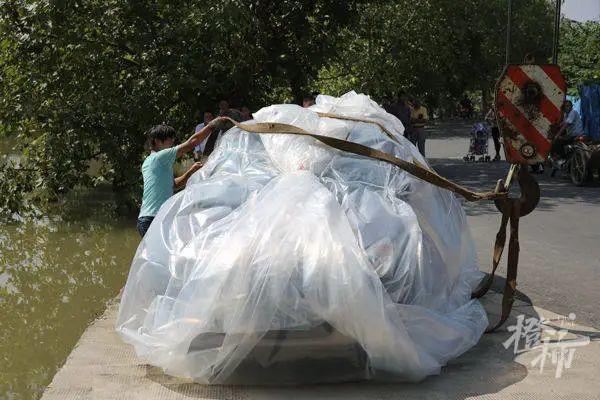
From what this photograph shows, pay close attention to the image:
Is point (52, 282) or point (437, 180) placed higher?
Answer: point (437, 180)

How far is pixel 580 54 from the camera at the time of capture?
77.0 ft

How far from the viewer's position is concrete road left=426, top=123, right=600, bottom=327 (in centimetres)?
767

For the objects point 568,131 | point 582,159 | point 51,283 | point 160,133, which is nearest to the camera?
point 160,133

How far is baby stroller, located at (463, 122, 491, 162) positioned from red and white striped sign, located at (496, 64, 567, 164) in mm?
13926

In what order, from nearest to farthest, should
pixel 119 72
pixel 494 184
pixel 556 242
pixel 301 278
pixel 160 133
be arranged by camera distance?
pixel 301 278
pixel 160 133
pixel 556 242
pixel 119 72
pixel 494 184

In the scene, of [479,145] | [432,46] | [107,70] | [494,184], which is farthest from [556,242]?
[432,46]

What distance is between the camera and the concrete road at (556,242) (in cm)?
767

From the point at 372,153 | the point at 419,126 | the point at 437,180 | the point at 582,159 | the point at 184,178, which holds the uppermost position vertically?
the point at 372,153

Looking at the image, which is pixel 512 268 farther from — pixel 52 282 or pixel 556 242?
pixel 52 282

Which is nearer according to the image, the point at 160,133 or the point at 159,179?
the point at 159,179

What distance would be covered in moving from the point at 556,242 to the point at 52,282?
19.1 feet

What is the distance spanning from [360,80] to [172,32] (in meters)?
17.8

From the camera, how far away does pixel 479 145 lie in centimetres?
2111

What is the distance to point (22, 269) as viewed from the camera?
10258 mm
